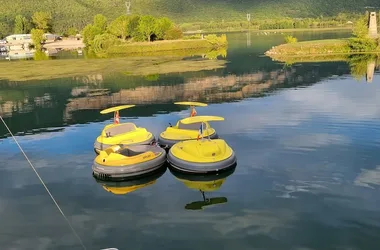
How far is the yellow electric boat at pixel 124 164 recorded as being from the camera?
21.2 metres

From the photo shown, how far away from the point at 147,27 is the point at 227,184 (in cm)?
10523

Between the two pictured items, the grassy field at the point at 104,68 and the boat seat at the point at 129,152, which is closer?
the boat seat at the point at 129,152

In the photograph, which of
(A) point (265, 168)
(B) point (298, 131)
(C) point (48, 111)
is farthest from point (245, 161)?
(C) point (48, 111)

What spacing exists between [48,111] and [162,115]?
1215 cm

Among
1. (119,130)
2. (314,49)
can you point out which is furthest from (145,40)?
(119,130)

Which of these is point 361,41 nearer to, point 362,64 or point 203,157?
point 362,64

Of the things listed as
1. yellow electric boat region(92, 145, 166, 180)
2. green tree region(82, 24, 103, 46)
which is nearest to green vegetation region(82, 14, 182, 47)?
green tree region(82, 24, 103, 46)

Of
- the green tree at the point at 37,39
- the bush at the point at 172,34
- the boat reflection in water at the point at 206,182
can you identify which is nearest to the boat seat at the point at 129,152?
the boat reflection in water at the point at 206,182

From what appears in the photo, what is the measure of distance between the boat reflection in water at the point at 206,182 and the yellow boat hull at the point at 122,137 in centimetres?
353

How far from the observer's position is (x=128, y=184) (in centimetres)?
2138

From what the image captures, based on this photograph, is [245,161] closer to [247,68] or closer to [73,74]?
[247,68]

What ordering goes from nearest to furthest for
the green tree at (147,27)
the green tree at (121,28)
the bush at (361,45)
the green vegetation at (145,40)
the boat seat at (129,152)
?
the boat seat at (129,152) < the bush at (361,45) < the green vegetation at (145,40) < the green tree at (147,27) < the green tree at (121,28)

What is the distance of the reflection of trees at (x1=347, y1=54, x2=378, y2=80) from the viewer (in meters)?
54.7

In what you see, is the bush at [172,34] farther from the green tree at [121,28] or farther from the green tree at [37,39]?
the green tree at [37,39]
